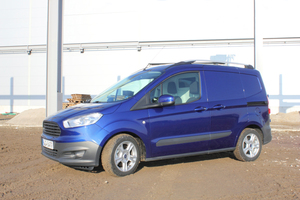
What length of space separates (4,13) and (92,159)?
21.8 metres

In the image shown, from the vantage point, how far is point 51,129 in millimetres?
4055

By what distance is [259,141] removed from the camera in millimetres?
5203

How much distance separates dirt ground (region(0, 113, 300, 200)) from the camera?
328 cm

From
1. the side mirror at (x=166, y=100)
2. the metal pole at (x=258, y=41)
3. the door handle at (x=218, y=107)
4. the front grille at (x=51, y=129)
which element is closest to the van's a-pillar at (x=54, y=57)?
the front grille at (x=51, y=129)

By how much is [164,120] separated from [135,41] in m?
15.2

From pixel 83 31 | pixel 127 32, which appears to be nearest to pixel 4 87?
pixel 83 31

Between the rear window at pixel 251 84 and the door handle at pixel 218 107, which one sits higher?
the rear window at pixel 251 84

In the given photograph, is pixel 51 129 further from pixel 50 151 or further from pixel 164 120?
pixel 164 120

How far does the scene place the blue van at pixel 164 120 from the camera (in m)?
3.77

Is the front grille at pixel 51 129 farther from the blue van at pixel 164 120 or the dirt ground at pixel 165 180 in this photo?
the dirt ground at pixel 165 180

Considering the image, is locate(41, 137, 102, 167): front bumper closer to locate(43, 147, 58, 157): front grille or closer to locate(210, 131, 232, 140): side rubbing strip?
locate(43, 147, 58, 157): front grille

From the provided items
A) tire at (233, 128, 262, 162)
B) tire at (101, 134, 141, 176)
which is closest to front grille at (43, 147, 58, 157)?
tire at (101, 134, 141, 176)

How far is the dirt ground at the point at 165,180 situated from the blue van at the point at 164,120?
28cm

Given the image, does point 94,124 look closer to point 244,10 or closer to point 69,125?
point 69,125
